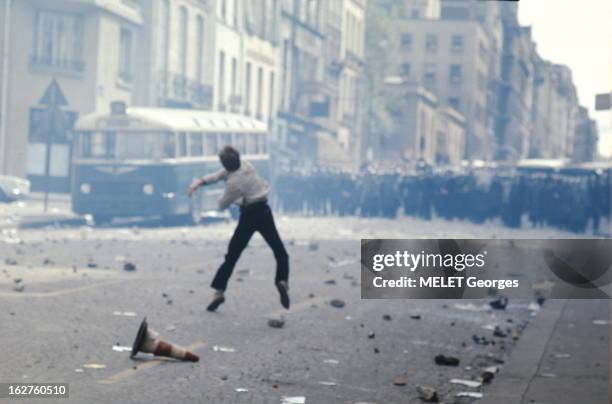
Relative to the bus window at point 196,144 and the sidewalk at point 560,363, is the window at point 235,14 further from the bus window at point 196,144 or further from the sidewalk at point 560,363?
the sidewalk at point 560,363

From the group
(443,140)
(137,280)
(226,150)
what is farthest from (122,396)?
(443,140)

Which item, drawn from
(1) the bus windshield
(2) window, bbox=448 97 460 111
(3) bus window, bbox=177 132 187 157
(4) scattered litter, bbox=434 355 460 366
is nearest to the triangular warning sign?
(1) the bus windshield

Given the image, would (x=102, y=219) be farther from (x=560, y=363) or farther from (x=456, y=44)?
(x=456, y=44)

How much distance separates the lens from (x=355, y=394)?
25.3 feet

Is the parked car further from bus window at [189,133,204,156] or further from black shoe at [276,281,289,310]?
black shoe at [276,281,289,310]

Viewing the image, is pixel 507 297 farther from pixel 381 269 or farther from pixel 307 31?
pixel 307 31

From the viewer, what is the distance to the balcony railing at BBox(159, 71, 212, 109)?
117 feet

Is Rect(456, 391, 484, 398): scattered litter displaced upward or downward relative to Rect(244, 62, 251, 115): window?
downward

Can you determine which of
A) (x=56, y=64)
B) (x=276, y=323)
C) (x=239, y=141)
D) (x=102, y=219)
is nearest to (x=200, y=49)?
(x=56, y=64)

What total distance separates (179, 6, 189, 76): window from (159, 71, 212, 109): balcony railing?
0.55 meters

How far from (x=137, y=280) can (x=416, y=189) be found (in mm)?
21383

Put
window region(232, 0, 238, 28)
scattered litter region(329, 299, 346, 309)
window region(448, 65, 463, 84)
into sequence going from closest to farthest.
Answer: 1. scattered litter region(329, 299, 346, 309)
2. window region(232, 0, 238, 28)
3. window region(448, 65, 463, 84)

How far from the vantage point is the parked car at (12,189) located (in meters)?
27.1

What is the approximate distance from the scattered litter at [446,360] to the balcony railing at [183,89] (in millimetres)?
26745
